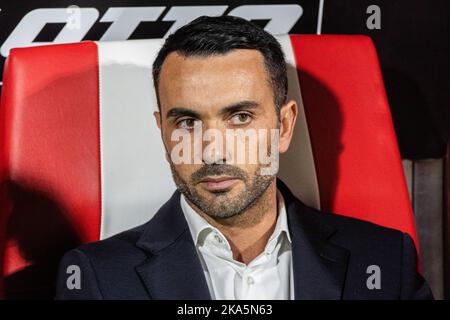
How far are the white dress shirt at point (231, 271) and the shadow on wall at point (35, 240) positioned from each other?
20 centimetres

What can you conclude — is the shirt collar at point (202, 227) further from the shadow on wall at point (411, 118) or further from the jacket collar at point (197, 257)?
the shadow on wall at point (411, 118)

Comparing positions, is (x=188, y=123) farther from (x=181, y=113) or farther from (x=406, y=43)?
(x=406, y=43)

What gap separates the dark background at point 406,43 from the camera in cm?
160

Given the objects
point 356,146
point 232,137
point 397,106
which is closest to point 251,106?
point 232,137

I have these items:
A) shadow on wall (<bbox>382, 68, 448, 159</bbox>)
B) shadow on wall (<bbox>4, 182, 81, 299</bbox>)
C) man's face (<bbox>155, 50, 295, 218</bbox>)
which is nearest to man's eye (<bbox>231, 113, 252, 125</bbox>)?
man's face (<bbox>155, 50, 295, 218</bbox>)

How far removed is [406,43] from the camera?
1655 millimetres

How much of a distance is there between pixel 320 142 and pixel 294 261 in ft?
0.75

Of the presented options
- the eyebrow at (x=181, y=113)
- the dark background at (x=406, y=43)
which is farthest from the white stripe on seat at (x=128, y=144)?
the dark background at (x=406, y=43)

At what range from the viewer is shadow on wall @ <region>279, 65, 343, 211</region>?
1.38 metres

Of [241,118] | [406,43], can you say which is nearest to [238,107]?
[241,118]

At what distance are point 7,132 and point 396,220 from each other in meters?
0.65

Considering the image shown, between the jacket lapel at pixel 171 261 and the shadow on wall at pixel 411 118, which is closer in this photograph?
the jacket lapel at pixel 171 261
